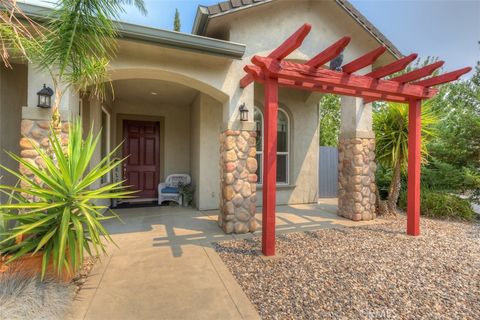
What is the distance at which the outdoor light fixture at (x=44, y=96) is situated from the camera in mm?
3007

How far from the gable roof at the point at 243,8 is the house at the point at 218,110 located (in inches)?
0.8

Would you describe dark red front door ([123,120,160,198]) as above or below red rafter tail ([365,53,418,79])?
below

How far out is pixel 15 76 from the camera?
150 inches

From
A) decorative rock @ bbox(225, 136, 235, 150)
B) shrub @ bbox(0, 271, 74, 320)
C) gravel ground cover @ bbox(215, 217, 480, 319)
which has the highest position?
decorative rock @ bbox(225, 136, 235, 150)

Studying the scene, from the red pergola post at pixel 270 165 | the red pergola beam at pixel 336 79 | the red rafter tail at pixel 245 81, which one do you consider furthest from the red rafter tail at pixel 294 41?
the red rafter tail at pixel 245 81

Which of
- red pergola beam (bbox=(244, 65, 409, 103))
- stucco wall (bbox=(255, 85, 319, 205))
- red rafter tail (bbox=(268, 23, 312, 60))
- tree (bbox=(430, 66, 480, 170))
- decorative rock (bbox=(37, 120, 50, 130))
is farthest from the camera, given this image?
stucco wall (bbox=(255, 85, 319, 205))

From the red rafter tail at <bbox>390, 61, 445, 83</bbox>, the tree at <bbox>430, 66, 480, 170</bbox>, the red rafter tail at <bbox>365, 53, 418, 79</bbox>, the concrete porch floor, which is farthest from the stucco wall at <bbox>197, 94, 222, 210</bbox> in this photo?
the tree at <bbox>430, 66, 480, 170</bbox>

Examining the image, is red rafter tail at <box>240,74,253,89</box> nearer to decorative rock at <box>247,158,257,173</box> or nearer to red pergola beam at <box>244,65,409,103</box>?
red pergola beam at <box>244,65,409,103</box>

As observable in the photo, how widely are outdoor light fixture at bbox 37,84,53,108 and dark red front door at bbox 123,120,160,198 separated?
3.69 m

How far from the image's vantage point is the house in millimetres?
3557

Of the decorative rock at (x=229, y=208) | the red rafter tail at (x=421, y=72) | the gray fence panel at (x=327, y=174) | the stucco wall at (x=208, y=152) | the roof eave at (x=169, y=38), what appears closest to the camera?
the roof eave at (x=169, y=38)

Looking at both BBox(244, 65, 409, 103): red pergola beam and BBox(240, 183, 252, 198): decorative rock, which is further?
BBox(240, 183, 252, 198): decorative rock

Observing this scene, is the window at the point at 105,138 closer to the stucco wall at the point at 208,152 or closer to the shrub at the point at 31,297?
the stucco wall at the point at 208,152

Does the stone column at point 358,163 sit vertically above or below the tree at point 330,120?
below
